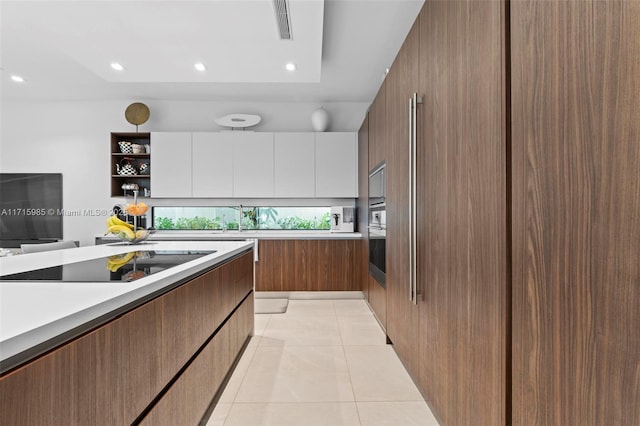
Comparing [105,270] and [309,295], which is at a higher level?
[105,270]

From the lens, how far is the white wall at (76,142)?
15.9 ft

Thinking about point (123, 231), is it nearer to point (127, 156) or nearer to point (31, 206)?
point (127, 156)

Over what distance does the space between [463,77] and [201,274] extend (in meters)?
1.41

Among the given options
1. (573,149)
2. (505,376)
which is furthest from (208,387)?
(573,149)

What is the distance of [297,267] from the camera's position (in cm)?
423

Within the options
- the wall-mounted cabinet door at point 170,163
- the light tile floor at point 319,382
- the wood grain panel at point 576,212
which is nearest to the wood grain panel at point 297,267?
the light tile floor at point 319,382

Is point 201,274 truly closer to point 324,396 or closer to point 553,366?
point 324,396

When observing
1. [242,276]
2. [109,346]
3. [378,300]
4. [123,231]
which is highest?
[123,231]

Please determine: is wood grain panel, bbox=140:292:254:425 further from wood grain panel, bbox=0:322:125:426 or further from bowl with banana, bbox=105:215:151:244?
bowl with banana, bbox=105:215:151:244

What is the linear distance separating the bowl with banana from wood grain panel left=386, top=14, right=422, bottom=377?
1771 millimetres

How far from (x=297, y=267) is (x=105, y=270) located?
9.99 ft

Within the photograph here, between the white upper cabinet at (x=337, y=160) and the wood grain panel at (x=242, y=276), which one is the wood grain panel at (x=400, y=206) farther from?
the white upper cabinet at (x=337, y=160)

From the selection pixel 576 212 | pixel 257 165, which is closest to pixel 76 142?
pixel 257 165

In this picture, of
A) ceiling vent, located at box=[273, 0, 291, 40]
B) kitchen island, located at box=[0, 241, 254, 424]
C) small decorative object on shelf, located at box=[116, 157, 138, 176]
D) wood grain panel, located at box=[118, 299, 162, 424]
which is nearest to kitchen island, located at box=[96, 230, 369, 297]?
small decorative object on shelf, located at box=[116, 157, 138, 176]
